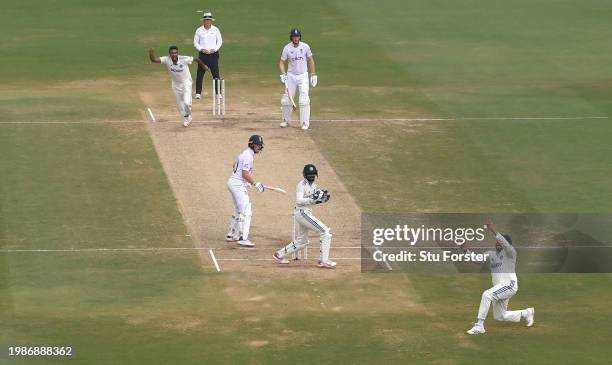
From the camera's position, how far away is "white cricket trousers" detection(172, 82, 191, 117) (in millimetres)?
42500

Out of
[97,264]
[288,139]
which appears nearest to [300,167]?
[288,139]

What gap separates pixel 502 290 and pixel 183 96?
15885mm

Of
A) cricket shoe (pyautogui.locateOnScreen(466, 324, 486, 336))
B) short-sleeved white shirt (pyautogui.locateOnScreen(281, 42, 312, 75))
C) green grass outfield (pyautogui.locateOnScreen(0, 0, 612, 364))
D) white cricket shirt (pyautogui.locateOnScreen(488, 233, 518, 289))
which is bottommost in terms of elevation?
green grass outfield (pyautogui.locateOnScreen(0, 0, 612, 364))

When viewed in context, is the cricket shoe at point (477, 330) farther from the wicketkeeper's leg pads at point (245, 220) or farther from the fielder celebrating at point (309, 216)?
the wicketkeeper's leg pads at point (245, 220)

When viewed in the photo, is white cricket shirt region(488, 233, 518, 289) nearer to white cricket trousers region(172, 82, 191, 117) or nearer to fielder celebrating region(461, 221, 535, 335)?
fielder celebrating region(461, 221, 535, 335)

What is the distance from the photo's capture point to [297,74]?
140 feet

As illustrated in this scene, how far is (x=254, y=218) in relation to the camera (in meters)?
35.8

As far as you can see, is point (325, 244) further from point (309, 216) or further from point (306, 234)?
point (309, 216)

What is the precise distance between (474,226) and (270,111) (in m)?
11.1

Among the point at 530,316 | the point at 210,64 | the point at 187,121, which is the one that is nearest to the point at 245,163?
the point at 530,316

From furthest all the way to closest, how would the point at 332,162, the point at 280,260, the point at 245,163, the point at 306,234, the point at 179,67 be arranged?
the point at 179,67 < the point at 332,162 < the point at 245,163 < the point at 280,260 < the point at 306,234

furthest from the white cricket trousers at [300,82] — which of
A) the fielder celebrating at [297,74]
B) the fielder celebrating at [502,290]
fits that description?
the fielder celebrating at [502,290]

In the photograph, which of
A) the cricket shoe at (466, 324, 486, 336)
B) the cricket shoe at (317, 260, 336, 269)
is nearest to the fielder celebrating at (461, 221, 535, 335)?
the cricket shoe at (466, 324, 486, 336)

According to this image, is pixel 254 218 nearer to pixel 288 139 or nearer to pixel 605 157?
pixel 288 139
